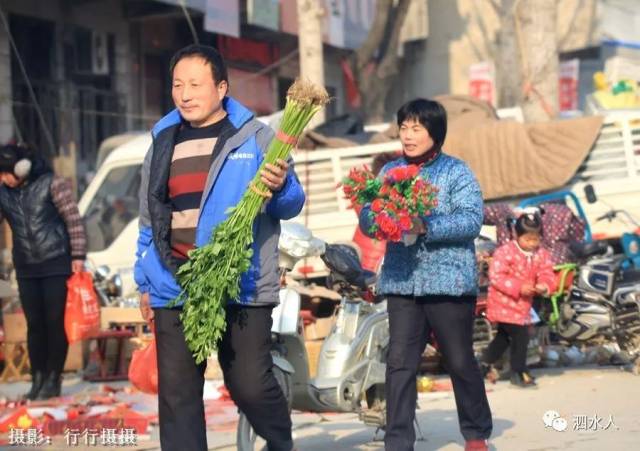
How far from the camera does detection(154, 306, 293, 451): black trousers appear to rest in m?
5.01

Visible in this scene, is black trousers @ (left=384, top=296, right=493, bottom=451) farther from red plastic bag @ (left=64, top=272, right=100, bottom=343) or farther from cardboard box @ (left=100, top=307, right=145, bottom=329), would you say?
cardboard box @ (left=100, top=307, right=145, bottom=329)

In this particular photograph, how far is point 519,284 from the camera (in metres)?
9.34

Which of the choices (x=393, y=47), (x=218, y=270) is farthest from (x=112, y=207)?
(x=393, y=47)

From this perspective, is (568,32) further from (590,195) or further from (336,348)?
(336,348)

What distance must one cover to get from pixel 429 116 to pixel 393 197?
552 millimetres

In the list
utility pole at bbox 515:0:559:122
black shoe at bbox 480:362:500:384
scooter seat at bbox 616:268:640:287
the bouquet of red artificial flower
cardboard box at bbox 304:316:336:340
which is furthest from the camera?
utility pole at bbox 515:0:559:122

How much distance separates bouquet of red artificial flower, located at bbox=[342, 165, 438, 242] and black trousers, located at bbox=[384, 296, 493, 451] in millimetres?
439

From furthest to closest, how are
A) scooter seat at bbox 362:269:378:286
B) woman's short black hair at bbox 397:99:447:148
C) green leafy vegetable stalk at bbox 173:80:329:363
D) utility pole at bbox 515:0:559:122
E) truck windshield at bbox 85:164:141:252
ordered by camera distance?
1. utility pole at bbox 515:0:559:122
2. truck windshield at bbox 85:164:141:252
3. scooter seat at bbox 362:269:378:286
4. woman's short black hair at bbox 397:99:447:148
5. green leafy vegetable stalk at bbox 173:80:329:363

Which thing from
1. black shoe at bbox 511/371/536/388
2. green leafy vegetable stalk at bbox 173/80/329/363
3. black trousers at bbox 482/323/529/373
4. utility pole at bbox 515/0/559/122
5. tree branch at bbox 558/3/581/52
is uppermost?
tree branch at bbox 558/3/581/52

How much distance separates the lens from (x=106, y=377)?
415 inches

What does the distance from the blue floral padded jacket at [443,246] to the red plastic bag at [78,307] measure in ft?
12.6

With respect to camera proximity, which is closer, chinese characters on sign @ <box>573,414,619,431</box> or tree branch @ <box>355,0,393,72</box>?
chinese characters on sign @ <box>573,414,619,431</box>

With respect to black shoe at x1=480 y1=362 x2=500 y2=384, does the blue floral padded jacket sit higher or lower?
higher

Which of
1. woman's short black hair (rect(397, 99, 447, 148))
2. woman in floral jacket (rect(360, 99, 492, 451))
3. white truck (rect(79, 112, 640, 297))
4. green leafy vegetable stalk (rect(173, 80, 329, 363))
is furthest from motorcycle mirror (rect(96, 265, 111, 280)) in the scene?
green leafy vegetable stalk (rect(173, 80, 329, 363))
